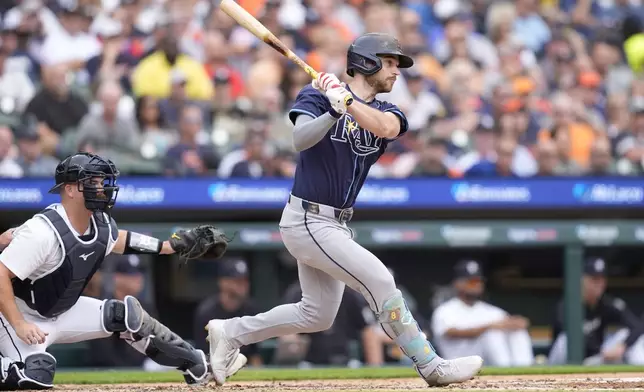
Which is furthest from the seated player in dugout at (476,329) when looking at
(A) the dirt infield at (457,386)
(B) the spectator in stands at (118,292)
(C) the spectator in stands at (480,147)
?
(B) the spectator in stands at (118,292)

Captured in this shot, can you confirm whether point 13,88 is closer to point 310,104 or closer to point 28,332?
point 28,332

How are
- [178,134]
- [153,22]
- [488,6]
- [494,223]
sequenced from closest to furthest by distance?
[494,223]
[178,134]
[153,22]
[488,6]

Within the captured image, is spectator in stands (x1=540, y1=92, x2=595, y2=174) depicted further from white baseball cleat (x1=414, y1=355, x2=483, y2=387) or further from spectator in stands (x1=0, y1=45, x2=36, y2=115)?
white baseball cleat (x1=414, y1=355, x2=483, y2=387)

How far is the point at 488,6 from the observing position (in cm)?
1242

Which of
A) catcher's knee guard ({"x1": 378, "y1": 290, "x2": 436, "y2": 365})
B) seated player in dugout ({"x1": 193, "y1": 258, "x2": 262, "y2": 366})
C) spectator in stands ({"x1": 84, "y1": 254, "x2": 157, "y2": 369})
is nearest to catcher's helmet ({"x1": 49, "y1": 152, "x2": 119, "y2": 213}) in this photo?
catcher's knee guard ({"x1": 378, "y1": 290, "x2": 436, "y2": 365})

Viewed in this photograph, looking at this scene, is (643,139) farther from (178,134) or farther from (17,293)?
(17,293)

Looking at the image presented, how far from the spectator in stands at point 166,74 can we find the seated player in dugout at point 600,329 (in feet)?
12.1

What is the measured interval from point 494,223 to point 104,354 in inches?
123

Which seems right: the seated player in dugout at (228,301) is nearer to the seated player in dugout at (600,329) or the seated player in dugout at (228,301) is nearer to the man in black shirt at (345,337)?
the man in black shirt at (345,337)

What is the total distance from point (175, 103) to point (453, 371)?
17.3 feet

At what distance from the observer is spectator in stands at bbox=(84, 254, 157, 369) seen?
8.43 meters

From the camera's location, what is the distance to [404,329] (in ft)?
17.4

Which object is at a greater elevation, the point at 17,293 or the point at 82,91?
the point at 82,91

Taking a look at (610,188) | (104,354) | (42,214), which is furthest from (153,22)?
(42,214)
